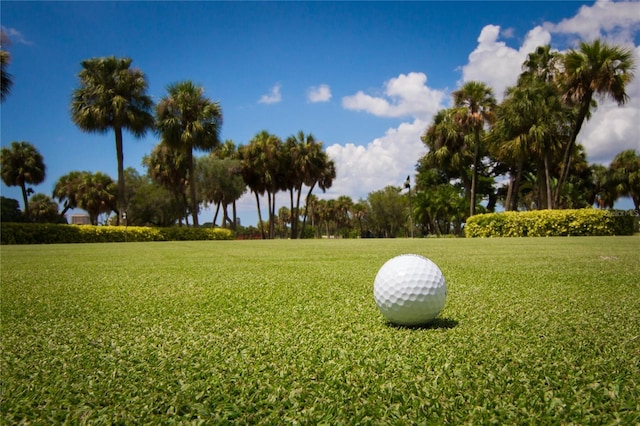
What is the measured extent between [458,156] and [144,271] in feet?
106

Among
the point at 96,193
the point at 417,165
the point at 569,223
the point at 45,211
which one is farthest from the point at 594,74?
the point at 45,211

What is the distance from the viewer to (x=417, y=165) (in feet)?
152

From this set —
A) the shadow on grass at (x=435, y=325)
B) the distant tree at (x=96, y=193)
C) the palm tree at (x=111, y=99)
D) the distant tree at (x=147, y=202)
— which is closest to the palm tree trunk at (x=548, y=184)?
the shadow on grass at (x=435, y=325)

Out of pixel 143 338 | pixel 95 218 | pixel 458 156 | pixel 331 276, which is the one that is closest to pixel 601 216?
pixel 458 156

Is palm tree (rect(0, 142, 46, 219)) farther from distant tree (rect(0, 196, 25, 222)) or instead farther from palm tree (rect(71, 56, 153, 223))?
palm tree (rect(71, 56, 153, 223))

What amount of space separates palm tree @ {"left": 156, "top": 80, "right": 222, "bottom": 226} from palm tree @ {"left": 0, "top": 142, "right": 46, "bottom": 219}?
16624 millimetres

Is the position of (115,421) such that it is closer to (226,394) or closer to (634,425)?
(226,394)

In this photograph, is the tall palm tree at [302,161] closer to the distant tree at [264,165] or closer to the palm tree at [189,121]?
the distant tree at [264,165]

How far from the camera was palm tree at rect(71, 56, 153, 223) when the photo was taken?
26.0m

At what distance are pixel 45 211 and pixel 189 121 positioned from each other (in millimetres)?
33183

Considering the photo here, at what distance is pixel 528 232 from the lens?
72.3 ft

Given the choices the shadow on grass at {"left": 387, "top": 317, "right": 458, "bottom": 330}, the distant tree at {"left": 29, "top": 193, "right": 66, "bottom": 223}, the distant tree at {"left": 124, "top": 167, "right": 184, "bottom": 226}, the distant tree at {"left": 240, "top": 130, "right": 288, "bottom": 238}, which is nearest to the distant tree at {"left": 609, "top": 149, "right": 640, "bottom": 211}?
the distant tree at {"left": 240, "top": 130, "right": 288, "bottom": 238}

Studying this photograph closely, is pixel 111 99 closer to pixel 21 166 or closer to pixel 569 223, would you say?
pixel 21 166

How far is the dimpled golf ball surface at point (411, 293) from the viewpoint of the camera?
8.99ft
